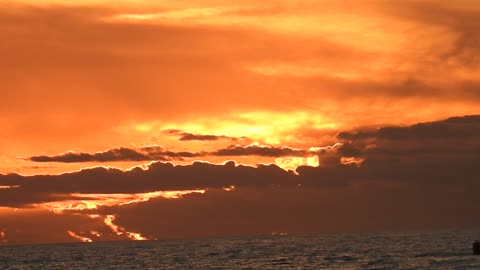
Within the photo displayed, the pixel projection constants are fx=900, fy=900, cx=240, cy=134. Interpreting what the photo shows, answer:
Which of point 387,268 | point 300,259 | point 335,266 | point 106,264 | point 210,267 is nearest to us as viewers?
point 387,268

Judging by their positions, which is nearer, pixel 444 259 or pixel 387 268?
pixel 387 268

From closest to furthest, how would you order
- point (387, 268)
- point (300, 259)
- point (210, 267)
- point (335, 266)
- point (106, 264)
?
point (387, 268) → point (335, 266) → point (210, 267) → point (300, 259) → point (106, 264)

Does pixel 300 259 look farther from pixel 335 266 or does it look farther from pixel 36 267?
pixel 36 267

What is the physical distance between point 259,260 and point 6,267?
56999 millimetres

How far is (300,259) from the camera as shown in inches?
7146

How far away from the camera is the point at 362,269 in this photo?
468ft

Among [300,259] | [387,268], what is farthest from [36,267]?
[387,268]

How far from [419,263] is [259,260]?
147 feet

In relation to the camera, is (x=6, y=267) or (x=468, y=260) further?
(x=6, y=267)

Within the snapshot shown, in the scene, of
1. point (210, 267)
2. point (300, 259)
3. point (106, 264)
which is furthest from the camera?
point (106, 264)

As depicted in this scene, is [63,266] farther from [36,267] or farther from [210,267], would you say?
[210,267]

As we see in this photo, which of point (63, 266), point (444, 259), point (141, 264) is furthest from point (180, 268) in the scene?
point (444, 259)

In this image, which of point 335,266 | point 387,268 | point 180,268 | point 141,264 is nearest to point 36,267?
point 141,264

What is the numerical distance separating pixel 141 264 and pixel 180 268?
68.2ft
